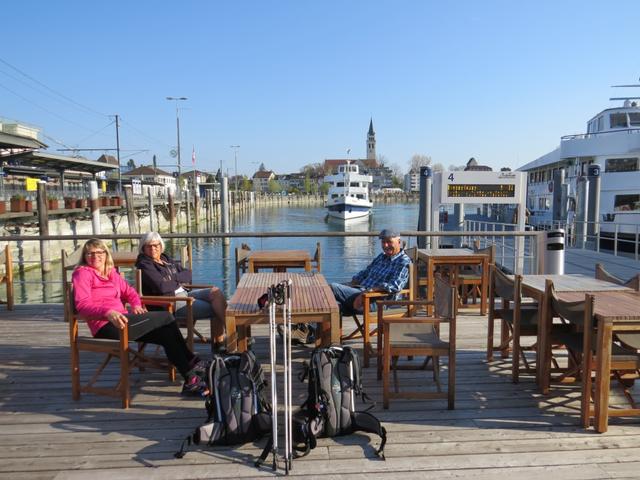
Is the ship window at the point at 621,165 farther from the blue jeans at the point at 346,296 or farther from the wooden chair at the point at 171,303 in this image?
the wooden chair at the point at 171,303

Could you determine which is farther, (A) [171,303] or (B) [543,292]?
(A) [171,303]

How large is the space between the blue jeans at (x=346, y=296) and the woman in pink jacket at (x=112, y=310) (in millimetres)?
1386

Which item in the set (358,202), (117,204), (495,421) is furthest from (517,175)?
(358,202)

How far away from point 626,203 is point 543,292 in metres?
18.7

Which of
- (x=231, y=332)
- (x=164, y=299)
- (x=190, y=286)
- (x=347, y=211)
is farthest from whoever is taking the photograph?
(x=347, y=211)

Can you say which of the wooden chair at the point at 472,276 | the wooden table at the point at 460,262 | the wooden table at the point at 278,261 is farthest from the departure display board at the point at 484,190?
the wooden table at the point at 278,261

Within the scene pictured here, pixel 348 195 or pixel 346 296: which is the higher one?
pixel 348 195

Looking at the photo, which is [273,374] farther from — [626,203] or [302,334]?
[626,203]

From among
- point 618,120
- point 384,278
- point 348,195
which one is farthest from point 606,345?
point 348,195

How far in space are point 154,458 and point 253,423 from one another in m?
0.54

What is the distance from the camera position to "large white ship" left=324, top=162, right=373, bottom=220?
51562 mm

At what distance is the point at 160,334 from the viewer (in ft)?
12.1

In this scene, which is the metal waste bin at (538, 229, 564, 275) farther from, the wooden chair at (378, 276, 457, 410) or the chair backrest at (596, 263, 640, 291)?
the wooden chair at (378, 276, 457, 410)

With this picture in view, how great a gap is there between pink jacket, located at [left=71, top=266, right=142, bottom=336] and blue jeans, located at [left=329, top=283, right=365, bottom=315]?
1.69 m
